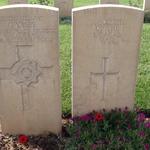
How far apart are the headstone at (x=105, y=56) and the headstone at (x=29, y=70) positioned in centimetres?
26

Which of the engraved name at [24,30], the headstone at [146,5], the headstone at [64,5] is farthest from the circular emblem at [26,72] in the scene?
the headstone at [146,5]

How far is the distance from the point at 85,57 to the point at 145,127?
43.4 inches

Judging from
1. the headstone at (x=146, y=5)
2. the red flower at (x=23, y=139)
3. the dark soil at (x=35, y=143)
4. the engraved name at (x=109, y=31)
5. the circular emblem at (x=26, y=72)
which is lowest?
the dark soil at (x=35, y=143)

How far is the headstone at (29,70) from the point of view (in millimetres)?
3740

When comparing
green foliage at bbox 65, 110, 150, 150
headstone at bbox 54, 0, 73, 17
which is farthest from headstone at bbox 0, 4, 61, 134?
headstone at bbox 54, 0, 73, 17

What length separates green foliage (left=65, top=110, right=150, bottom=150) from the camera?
3.92 m

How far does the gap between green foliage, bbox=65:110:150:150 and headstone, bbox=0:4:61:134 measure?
1.17 ft

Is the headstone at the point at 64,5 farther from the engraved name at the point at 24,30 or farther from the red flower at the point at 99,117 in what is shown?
the engraved name at the point at 24,30

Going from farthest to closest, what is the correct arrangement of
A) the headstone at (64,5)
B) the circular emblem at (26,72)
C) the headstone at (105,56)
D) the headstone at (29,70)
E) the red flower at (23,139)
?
the headstone at (64,5) < the red flower at (23,139) < the circular emblem at (26,72) < the headstone at (105,56) < the headstone at (29,70)

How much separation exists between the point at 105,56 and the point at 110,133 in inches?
34.9

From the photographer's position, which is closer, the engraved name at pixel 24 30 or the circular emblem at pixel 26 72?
the engraved name at pixel 24 30

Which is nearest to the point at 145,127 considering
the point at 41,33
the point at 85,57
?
the point at 85,57

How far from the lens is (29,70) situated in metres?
4.01

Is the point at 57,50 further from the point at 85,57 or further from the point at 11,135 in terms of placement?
the point at 11,135
